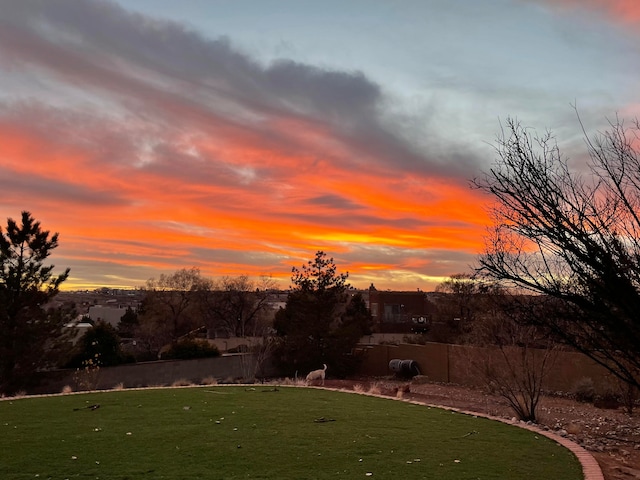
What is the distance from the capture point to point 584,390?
1777 cm

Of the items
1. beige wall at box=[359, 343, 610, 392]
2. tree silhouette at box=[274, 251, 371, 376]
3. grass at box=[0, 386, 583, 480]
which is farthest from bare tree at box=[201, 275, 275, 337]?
grass at box=[0, 386, 583, 480]

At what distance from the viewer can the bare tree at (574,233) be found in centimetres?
427

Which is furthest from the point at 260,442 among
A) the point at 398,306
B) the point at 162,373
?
the point at 398,306

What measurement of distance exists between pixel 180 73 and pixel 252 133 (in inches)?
102

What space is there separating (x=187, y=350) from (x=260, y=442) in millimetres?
16516

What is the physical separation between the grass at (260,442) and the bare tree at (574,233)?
2489 mm

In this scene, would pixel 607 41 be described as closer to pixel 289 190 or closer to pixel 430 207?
pixel 430 207

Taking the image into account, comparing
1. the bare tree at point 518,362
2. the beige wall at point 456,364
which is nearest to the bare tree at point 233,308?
the beige wall at point 456,364

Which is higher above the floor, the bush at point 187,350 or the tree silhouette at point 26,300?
the tree silhouette at point 26,300

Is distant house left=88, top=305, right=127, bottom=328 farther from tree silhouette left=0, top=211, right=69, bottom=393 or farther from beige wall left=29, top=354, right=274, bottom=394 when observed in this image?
tree silhouette left=0, top=211, right=69, bottom=393

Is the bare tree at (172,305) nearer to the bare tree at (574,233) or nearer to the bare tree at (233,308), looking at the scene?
the bare tree at (233,308)

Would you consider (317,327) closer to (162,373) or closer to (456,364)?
(456,364)

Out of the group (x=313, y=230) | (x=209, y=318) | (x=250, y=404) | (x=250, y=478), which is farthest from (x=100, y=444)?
(x=209, y=318)

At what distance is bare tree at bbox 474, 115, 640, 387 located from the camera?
14.0 ft
